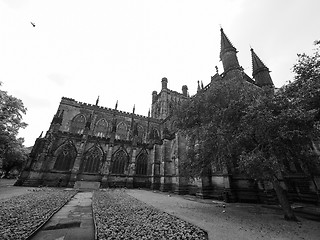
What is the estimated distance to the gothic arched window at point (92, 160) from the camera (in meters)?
24.6

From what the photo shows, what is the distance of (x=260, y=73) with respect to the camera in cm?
2108

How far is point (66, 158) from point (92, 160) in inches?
158

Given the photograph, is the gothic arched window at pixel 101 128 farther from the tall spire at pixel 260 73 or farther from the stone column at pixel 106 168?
the tall spire at pixel 260 73

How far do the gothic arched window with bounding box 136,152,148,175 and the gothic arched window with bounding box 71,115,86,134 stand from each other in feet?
45.0

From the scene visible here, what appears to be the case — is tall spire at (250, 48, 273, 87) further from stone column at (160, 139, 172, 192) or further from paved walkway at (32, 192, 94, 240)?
paved walkway at (32, 192, 94, 240)

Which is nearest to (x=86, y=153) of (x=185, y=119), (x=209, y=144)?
(x=185, y=119)

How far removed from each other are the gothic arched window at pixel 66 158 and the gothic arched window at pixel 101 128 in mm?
7346

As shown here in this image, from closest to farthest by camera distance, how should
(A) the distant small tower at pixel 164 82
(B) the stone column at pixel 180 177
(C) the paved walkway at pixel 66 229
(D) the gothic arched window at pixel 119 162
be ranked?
(C) the paved walkway at pixel 66 229, (B) the stone column at pixel 180 177, (D) the gothic arched window at pixel 119 162, (A) the distant small tower at pixel 164 82

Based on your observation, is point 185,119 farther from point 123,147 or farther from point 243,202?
point 123,147

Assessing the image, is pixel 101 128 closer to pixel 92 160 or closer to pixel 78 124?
pixel 78 124

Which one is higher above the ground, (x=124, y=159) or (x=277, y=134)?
(x=124, y=159)

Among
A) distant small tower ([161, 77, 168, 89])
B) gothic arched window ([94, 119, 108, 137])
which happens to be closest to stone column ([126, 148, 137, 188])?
gothic arched window ([94, 119, 108, 137])

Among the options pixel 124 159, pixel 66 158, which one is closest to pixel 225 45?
pixel 124 159

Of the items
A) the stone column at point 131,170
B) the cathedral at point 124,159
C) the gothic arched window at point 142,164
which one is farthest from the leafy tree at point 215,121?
the gothic arched window at point 142,164
